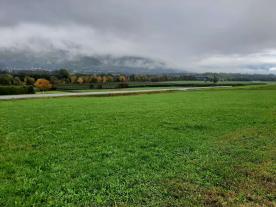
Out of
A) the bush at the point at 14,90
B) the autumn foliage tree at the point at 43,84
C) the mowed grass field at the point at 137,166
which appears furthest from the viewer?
the autumn foliage tree at the point at 43,84

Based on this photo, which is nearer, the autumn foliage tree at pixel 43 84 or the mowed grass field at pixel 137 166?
the mowed grass field at pixel 137 166

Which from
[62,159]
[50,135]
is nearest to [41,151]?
[62,159]

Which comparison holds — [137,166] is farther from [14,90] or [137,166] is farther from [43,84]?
[43,84]

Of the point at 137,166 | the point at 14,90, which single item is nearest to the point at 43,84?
the point at 14,90

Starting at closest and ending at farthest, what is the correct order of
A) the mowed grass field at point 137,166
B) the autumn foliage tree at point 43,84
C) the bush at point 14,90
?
the mowed grass field at point 137,166 < the bush at point 14,90 < the autumn foliage tree at point 43,84

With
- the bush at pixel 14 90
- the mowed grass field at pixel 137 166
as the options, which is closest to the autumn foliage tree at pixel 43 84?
the bush at pixel 14 90

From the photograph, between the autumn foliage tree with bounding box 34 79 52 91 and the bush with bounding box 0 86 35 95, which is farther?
the autumn foliage tree with bounding box 34 79 52 91

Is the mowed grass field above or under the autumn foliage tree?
above

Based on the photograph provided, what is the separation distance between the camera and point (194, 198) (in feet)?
24.6

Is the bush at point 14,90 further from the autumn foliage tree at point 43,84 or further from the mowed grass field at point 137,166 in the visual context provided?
the mowed grass field at point 137,166

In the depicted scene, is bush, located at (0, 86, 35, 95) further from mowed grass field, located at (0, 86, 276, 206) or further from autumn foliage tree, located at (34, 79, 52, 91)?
mowed grass field, located at (0, 86, 276, 206)

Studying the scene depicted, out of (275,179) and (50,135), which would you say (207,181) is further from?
(50,135)

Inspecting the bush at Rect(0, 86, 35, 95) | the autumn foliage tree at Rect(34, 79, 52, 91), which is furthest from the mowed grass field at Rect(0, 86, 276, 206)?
the autumn foliage tree at Rect(34, 79, 52, 91)

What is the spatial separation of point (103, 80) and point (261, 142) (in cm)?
11439
